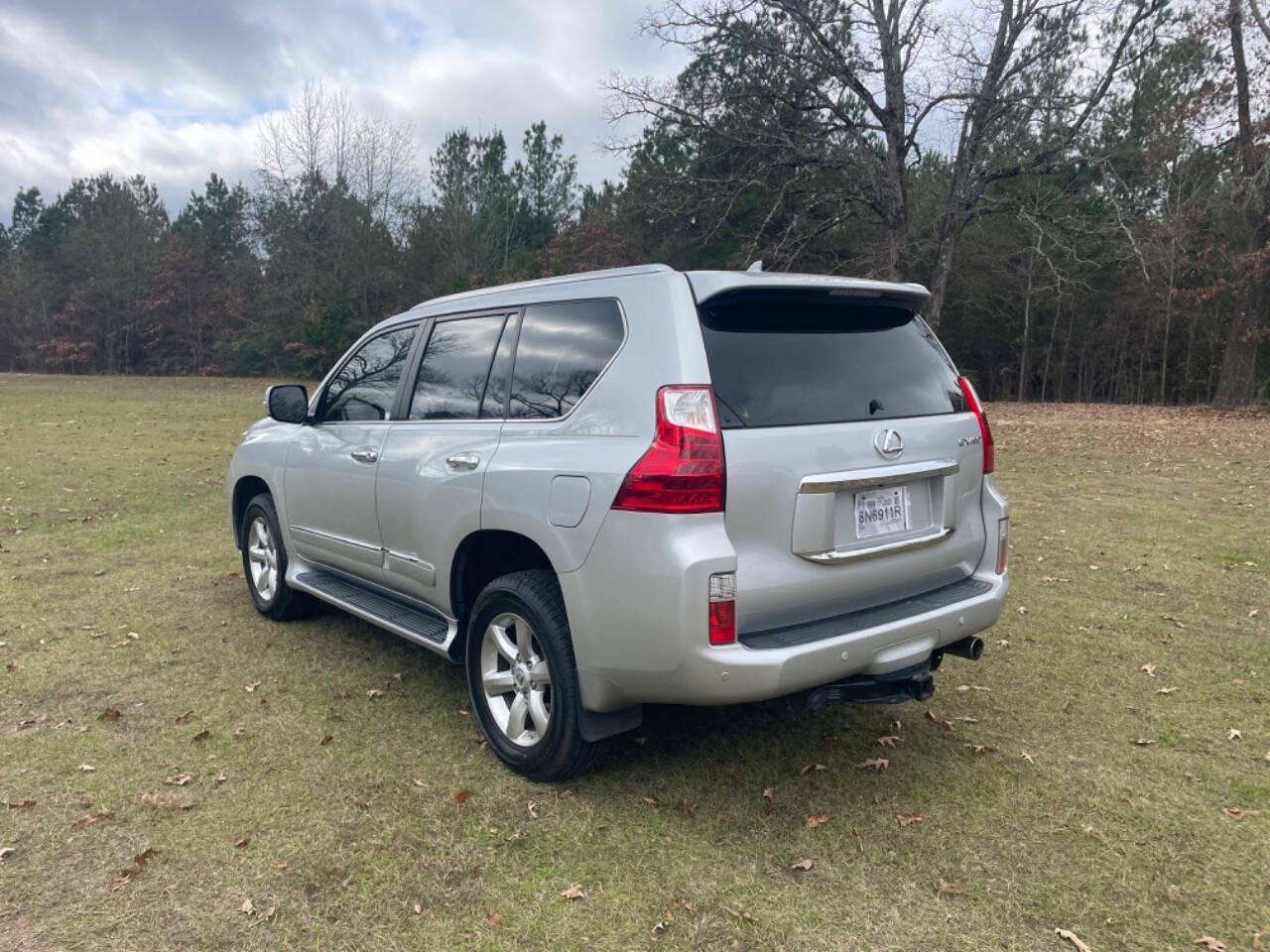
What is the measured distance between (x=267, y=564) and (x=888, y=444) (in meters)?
3.99

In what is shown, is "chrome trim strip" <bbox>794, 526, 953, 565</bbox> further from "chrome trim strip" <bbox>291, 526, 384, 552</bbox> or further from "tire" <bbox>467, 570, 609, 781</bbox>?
"chrome trim strip" <bbox>291, 526, 384, 552</bbox>

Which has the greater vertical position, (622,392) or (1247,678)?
(622,392)

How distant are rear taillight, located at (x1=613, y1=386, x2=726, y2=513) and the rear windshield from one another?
0.30 feet

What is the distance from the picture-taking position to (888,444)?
3.19 meters

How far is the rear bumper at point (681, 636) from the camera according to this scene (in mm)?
2766

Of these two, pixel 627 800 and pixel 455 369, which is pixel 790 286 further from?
pixel 627 800

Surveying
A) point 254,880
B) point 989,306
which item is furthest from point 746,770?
point 989,306

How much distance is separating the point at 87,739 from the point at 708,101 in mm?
19521

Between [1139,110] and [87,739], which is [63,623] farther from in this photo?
[1139,110]

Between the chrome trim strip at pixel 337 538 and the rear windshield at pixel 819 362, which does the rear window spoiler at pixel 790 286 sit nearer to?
the rear windshield at pixel 819 362

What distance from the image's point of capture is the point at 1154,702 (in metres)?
4.20

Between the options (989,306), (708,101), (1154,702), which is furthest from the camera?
(989,306)

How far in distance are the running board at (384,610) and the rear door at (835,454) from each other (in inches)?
61.5

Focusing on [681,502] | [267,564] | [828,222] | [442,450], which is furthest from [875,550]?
[828,222]
